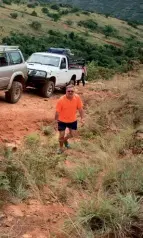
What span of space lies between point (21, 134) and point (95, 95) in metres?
8.00

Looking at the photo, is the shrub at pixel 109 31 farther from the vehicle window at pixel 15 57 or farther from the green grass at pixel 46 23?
the vehicle window at pixel 15 57

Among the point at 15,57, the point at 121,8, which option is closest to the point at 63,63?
the point at 15,57

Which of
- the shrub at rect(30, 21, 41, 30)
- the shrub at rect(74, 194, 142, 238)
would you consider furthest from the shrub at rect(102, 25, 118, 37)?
the shrub at rect(74, 194, 142, 238)

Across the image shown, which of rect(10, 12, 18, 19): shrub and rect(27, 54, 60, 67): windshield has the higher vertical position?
rect(10, 12, 18, 19): shrub

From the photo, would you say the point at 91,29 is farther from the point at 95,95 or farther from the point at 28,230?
the point at 28,230

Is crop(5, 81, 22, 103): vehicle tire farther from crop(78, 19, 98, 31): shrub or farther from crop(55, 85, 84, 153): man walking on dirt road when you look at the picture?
crop(78, 19, 98, 31): shrub

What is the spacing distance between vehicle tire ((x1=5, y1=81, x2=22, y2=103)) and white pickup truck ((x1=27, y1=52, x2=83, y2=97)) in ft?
5.80

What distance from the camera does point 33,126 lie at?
11406 mm

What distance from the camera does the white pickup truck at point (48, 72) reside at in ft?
50.5

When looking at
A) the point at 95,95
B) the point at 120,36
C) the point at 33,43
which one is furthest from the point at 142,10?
the point at 95,95

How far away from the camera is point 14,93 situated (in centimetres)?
1345

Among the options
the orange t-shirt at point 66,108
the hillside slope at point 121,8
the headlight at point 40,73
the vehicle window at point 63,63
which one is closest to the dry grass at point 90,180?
the orange t-shirt at point 66,108

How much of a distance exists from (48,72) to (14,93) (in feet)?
7.81

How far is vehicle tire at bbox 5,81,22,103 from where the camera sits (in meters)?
13.3
